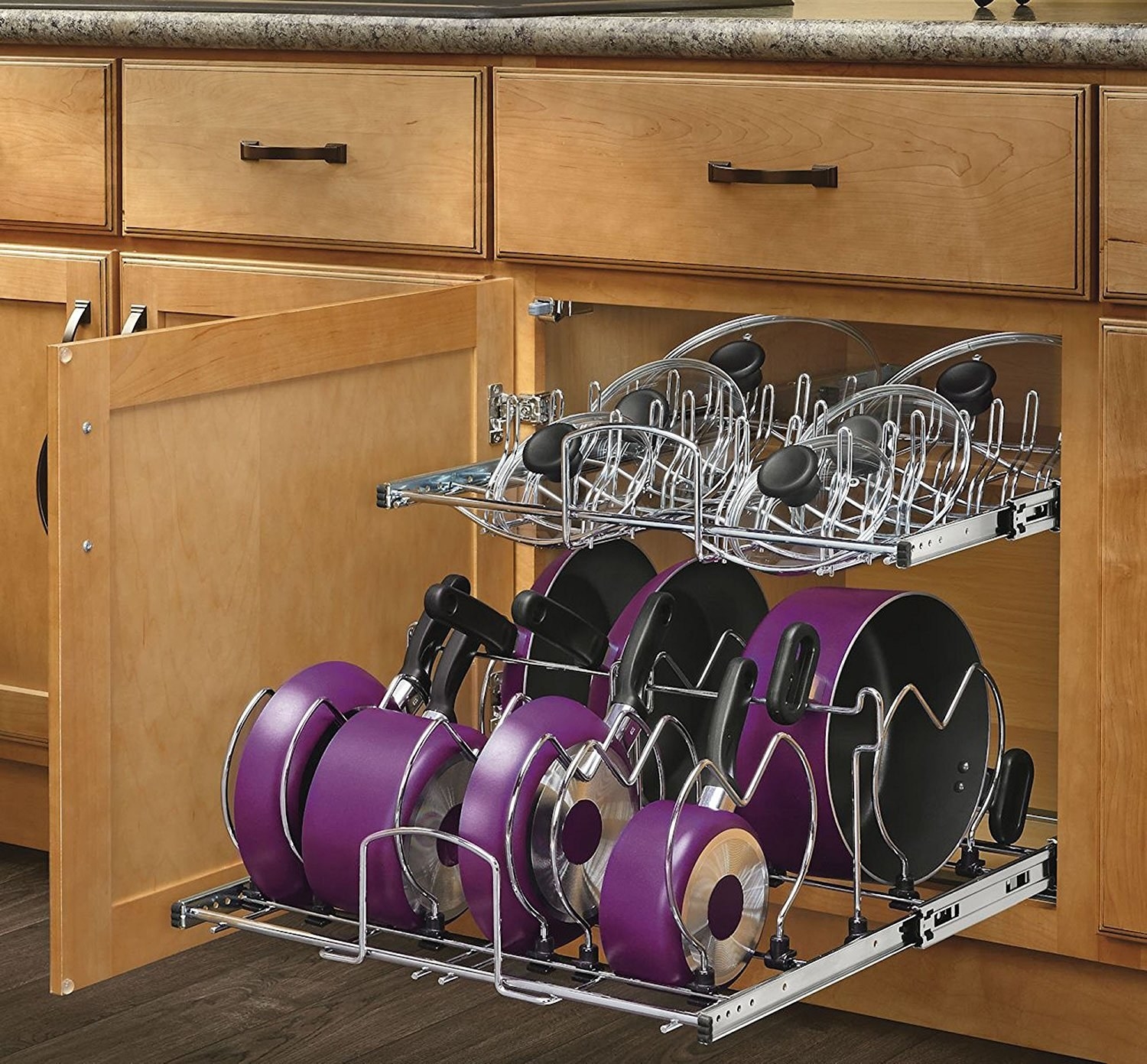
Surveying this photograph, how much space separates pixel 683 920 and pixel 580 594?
477 mm

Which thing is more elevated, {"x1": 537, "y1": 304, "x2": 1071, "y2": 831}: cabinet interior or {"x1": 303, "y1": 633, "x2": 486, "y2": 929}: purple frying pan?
{"x1": 537, "y1": 304, "x2": 1071, "y2": 831}: cabinet interior

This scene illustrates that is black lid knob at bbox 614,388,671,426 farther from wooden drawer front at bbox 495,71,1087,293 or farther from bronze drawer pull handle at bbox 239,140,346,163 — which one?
bronze drawer pull handle at bbox 239,140,346,163

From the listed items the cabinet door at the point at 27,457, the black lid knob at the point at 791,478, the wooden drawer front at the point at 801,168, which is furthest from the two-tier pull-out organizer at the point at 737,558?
the cabinet door at the point at 27,457

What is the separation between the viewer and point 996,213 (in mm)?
1553

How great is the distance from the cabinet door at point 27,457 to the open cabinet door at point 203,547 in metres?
0.49

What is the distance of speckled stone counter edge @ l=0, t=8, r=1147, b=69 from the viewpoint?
1499 millimetres

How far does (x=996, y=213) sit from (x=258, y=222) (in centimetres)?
73

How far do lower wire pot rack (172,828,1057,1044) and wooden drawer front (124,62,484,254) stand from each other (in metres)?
0.65

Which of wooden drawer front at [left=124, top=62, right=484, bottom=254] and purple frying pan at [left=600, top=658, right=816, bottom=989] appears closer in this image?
purple frying pan at [left=600, top=658, right=816, bottom=989]

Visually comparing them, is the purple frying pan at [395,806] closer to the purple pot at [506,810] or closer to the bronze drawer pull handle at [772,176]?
the purple pot at [506,810]

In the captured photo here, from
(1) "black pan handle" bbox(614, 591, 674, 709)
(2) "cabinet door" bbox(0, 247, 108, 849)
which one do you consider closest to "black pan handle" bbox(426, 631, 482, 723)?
(1) "black pan handle" bbox(614, 591, 674, 709)

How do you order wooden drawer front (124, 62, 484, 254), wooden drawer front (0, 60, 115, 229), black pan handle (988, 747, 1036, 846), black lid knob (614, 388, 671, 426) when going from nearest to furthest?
black pan handle (988, 747, 1036, 846) → black lid knob (614, 388, 671, 426) → wooden drawer front (124, 62, 484, 254) → wooden drawer front (0, 60, 115, 229)

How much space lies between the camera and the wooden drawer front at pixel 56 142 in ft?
6.51

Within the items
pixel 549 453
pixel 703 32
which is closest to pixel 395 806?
pixel 549 453
